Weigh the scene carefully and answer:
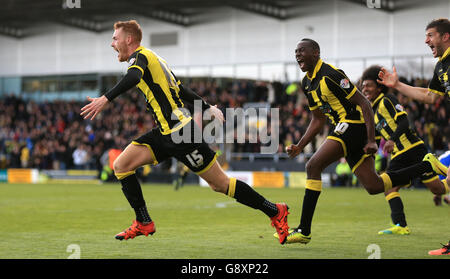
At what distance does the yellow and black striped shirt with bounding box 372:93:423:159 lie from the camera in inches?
385

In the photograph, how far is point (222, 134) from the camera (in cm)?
2925

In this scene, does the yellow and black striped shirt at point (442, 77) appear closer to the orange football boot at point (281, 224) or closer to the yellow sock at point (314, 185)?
the yellow sock at point (314, 185)

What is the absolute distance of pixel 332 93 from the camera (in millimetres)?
7742

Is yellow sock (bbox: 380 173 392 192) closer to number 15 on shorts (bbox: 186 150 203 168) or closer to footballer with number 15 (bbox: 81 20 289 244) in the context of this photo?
footballer with number 15 (bbox: 81 20 289 244)

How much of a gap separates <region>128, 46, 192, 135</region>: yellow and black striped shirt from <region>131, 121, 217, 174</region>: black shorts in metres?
0.09

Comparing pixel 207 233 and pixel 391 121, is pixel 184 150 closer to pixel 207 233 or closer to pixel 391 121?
pixel 207 233

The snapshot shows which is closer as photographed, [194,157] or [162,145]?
[194,157]

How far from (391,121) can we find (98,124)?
30.0 m

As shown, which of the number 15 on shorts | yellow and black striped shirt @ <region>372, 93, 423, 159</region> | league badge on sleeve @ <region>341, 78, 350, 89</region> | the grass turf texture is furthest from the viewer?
yellow and black striped shirt @ <region>372, 93, 423, 159</region>

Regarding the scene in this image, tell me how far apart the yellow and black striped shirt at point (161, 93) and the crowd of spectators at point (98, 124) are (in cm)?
2064

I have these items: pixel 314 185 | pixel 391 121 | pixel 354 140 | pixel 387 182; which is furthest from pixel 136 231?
pixel 391 121

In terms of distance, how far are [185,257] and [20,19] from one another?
4100cm

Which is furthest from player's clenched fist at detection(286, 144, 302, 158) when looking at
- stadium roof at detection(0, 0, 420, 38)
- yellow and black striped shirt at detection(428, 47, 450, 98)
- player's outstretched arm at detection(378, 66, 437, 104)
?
stadium roof at detection(0, 0, 420, 38)
